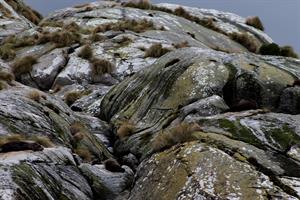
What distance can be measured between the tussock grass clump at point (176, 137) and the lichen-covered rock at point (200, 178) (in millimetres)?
525

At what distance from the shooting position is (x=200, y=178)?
12898 mm

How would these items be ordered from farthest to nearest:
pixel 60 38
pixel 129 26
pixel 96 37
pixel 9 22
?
1. pixel 9 22
2. pixel 129 26
3. pixel 96 37
4. pixel 60 38

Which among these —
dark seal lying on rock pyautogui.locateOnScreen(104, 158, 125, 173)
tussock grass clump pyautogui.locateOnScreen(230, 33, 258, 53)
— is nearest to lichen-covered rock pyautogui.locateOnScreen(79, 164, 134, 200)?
dark seal lying on rock pyautogui.locateOnScreen(104, 158, 125, 173)

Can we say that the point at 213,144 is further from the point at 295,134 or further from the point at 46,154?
the point at 46,154

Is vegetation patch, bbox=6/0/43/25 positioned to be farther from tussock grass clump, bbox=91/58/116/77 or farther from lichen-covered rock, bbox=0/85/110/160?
lichen-covered rock, bbox=0/85/110/160

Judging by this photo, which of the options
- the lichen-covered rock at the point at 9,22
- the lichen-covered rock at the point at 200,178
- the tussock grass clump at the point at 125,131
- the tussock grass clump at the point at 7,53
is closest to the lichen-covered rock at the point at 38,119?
the tussock grass clump at the point at 125,131

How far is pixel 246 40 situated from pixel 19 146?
3236cm

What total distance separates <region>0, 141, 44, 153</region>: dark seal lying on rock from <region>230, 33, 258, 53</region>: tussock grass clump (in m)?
30.6

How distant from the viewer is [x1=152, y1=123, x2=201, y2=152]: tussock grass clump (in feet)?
50.1

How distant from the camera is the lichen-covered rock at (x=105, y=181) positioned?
52.5 feet

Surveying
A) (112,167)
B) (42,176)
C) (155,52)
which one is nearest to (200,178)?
(42,176)

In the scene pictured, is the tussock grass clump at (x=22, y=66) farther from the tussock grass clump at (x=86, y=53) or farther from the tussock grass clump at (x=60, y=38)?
the tussock grass clump at (x=60, y=38)

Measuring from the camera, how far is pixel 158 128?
1984 centimetres

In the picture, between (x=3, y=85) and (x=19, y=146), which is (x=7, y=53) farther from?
(x=19, y=146)
